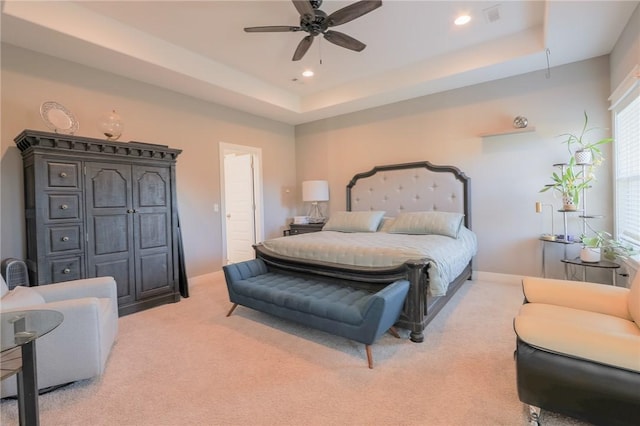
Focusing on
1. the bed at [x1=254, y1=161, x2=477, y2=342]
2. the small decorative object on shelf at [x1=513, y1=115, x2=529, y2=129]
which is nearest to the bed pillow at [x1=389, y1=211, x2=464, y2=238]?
the bed at [x1=254, y1=161, x2=477, y2=342]

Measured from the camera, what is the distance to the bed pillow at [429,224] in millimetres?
3674

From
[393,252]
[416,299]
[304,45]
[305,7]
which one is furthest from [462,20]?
[416,299]

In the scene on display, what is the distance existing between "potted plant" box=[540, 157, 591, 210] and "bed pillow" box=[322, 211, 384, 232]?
6.84 feet

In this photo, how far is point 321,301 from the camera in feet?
7.88

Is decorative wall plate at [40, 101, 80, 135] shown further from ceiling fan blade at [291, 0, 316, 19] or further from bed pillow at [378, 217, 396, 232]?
bed pillow at [378, 217, 396, 232]

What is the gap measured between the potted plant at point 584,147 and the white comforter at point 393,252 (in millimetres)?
1523

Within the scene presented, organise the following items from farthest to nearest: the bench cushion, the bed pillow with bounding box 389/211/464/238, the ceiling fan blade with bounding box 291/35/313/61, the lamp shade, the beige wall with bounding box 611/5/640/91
A: the lamp shade, the bed pillow with bounding box 389/211/464/238, the ceiling fan blade with bounding box 291/35/313/61, the beige wall with bounding box 611/5/640/91, the bench cushion

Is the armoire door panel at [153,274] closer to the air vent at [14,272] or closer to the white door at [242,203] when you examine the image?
the air vent at [14,272]

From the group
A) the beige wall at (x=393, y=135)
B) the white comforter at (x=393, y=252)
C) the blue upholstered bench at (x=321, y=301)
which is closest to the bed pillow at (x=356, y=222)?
the white comforter at (x=393, y=252)

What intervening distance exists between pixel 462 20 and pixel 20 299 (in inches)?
179

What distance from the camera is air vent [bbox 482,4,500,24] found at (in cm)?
295

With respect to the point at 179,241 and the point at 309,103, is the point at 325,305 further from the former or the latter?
the point at 309,103

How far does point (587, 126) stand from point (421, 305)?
3.16 meters

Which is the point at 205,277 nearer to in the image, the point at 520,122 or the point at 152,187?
the point at 152,187
